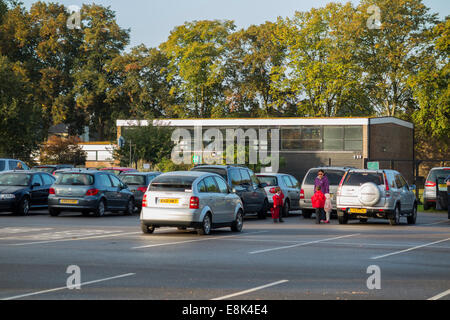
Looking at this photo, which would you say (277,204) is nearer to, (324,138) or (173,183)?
(173,183)

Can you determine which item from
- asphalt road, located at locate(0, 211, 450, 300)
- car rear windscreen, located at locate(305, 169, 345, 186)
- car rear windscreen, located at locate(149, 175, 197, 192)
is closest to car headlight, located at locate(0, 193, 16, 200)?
asphalt road, located at locate(0, 211, 450, 300)

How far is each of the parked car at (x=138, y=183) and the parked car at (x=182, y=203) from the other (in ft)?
39.1

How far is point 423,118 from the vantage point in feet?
214

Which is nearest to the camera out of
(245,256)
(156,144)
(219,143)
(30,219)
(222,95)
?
(245,256)

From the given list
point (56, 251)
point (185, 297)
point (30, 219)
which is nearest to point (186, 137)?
point (30, 219)

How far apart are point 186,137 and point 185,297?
6237 cm

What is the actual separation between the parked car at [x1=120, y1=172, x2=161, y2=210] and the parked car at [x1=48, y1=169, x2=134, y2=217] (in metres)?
2.96

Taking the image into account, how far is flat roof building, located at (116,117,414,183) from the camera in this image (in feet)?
219

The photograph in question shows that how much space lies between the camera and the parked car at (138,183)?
31469 millimetres

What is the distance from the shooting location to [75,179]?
87.9ft

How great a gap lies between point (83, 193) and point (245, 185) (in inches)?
222

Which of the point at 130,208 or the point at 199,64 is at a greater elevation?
the point at 199,64

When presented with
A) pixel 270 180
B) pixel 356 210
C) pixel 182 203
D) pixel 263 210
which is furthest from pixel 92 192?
pixel 356 210

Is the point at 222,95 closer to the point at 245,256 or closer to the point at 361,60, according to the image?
the point at 361,60
